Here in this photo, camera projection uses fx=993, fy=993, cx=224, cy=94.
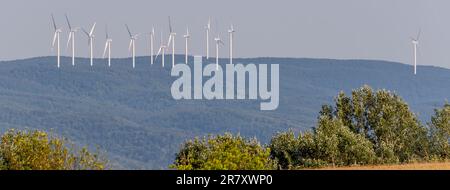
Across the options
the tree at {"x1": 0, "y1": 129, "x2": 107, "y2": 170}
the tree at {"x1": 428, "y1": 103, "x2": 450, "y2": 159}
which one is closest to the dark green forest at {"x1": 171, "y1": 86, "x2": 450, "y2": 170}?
the tree at {"x1": 428, "y1": 103, "x2": 450, "y2": 159}

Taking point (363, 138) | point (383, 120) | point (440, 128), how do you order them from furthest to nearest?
point (440, 128)
point (383, 120)
point (363, 138)

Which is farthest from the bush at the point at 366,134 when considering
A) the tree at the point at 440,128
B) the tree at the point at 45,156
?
the tree at the point at 45,156

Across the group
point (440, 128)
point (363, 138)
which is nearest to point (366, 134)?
point (440, 128)

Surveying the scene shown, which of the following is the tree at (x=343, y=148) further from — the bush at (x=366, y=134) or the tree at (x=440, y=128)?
the tree at (x=440, y=128)

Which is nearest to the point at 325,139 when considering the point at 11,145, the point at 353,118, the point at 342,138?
the point at 342,138

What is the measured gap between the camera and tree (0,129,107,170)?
5209 centimetres

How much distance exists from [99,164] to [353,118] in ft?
215

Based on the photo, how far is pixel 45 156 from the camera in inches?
2117

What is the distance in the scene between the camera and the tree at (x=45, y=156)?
52.1 m

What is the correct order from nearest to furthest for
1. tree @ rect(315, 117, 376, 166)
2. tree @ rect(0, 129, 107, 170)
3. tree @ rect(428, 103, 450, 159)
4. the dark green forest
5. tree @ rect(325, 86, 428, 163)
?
tree @ rect(0, 129, 107, 170) → tree @ rect(315, 117, 376, 166) → the dark green forest → tree @ rect(325, 86, 428, 163) → tree @ rect(428, 103, 450, 159)

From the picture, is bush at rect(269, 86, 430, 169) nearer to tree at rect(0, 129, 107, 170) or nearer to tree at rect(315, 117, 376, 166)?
tree at rect(315, 117, 376, 166)

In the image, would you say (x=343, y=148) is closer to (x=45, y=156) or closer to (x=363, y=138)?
(x=363, y=138)

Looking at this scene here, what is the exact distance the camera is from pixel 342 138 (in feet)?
334
